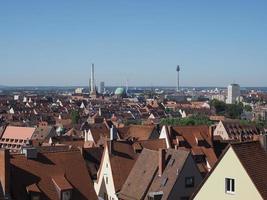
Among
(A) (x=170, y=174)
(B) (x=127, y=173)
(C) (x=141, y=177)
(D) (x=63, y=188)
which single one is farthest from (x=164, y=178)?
(D) (x=63, y=188)

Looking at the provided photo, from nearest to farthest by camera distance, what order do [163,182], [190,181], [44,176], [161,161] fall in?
[44,176] → [163,182] → [161,161] → [190,181]

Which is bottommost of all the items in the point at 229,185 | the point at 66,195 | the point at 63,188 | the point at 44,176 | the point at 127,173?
the point at 127,173

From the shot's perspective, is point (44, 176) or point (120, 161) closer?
point (44, 176)

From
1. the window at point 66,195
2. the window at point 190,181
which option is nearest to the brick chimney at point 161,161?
the window at point 190,181

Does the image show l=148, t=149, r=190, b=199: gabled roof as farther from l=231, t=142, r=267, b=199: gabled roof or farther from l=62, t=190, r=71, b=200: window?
l=231, t=142, r=267, b=199: gabled roof

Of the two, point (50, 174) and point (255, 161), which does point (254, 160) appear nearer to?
point (255, 161)

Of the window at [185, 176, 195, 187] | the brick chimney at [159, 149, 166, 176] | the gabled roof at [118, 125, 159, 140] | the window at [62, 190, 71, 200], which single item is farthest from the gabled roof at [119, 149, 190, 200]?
the gabled roof at [118, 125, 159, 140]

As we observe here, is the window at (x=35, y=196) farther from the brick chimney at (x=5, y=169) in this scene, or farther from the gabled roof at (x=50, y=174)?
the brick chimney at (x=5, y=169)
